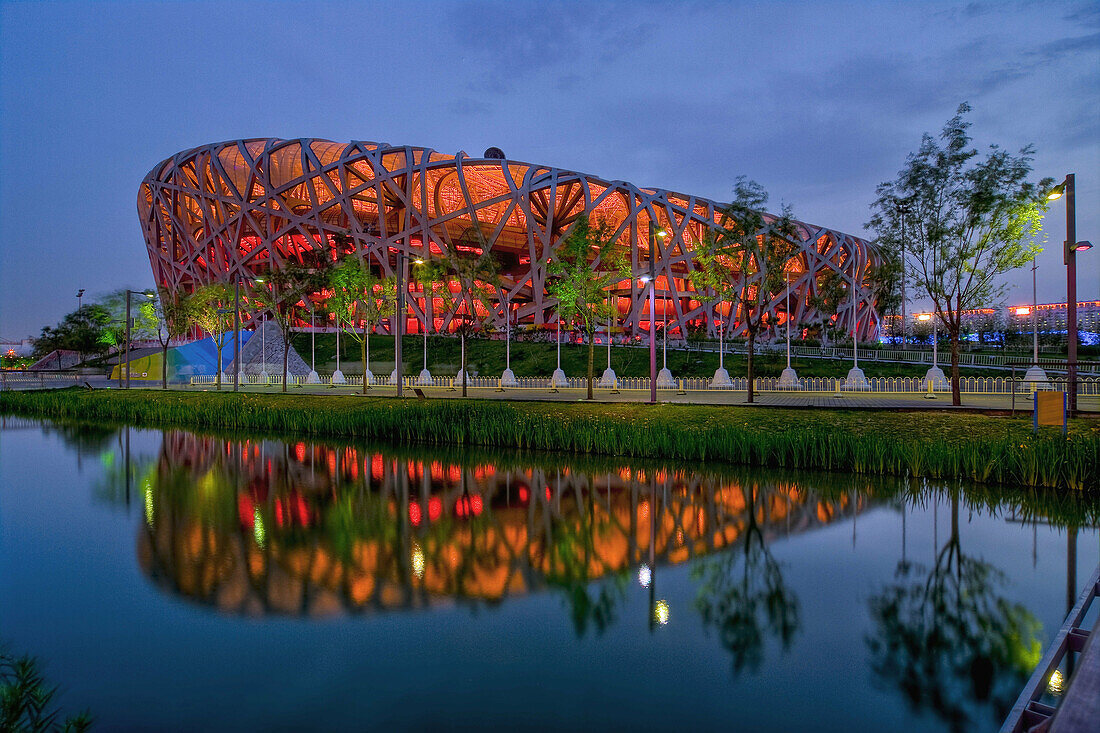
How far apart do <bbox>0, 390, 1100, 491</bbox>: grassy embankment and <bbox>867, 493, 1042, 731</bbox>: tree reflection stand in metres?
5.24

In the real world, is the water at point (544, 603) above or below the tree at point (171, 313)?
below

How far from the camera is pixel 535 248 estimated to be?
60094 millimetres

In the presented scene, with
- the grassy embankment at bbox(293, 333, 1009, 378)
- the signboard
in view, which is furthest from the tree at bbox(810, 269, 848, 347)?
the signboard

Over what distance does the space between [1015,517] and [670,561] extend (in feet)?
17.5

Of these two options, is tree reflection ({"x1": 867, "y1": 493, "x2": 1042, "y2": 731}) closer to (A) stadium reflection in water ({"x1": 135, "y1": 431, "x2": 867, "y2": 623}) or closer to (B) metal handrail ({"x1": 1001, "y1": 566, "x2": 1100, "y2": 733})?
(B) metal handrail ({"x1": 1001, "y1": 566, "x2": 1100, "y2": 733})

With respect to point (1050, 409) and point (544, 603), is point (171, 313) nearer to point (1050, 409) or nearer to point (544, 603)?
point (544, 603)

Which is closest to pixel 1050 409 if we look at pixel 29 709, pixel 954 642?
pixel 954 642

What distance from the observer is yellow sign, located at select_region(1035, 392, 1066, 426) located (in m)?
11.2

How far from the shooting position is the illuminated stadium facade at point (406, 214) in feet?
192

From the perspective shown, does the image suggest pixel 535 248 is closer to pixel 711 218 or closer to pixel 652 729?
pixel 711 218

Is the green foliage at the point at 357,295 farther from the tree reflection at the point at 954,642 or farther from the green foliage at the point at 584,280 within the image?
the tree reflection at the point at 954,642

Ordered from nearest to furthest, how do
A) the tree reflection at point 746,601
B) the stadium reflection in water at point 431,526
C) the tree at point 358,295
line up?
the tree reflection at point 746,601
the stadium reflection in water at point 431,526
the tree at point 358,295

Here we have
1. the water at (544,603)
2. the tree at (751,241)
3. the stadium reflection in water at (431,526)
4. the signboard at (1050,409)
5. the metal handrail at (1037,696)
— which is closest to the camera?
the metal handrail at (1037,696)

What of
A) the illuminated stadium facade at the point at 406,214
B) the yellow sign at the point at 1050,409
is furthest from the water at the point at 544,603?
the illuminated stadium facade at the point at 406,214
